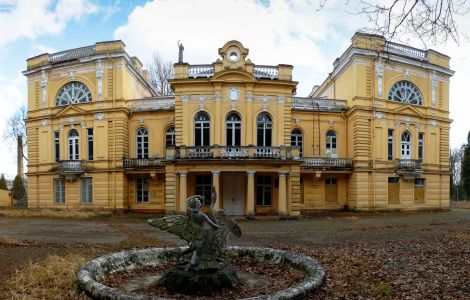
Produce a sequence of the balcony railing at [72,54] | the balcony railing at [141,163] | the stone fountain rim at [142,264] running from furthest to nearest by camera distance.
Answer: the balcony railing at [72,54] < the balcony railing at [141,163] < the stone fountain rim at [142,264]

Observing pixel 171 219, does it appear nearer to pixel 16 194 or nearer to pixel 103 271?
pixel 103 271

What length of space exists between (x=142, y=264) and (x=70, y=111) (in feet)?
72.7

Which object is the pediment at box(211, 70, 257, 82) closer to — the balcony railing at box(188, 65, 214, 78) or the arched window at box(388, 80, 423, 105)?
the balcony railing at box(188, 65, 214, 78)

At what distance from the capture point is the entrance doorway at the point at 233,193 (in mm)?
23484

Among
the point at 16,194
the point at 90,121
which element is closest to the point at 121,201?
the point at 90,121

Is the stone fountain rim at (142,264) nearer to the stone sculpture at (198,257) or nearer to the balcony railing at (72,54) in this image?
the stone sculpture at (198,257)

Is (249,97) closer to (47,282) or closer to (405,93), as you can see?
(405,93)

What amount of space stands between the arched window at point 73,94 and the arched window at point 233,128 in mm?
11375

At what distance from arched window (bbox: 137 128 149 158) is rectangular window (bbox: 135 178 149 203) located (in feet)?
6.27

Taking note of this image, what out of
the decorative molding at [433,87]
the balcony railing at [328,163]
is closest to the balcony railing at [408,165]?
the balcony railing at [328,163]

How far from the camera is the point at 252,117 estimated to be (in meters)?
22.7

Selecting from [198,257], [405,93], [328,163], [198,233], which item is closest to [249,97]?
[328,163]

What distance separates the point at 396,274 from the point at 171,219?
4755 mm

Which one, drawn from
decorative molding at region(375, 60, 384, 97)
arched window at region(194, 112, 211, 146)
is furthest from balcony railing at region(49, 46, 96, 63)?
A: decorative molding at region(375, 60, 384, 97)
